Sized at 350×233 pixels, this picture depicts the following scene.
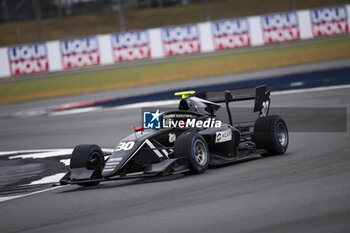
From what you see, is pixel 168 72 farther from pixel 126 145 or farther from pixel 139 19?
pixel 139 19

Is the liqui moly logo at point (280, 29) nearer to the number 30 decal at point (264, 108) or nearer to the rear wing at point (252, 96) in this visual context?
the number 30 decal at point (264, 108)

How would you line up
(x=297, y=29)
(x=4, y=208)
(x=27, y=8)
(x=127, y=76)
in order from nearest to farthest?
(x=4, y=208) < (x=127, y=76) < (x=297, y=29) < (x=27, y=8)

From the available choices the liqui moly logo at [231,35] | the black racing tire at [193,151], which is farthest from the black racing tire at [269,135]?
the liqui moly logo at [231,35]

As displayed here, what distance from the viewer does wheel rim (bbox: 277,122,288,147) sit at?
32.9 feet

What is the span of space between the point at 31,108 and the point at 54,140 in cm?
864

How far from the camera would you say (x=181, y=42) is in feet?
120

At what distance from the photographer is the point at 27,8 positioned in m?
45.6

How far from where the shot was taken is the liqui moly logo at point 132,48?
118 feet

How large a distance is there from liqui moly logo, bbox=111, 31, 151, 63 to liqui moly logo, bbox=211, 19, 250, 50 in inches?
153

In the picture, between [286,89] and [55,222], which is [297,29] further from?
[55,222]

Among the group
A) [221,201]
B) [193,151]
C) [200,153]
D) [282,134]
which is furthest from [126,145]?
[282,134]

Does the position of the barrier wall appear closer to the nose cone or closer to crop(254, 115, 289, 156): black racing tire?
crop(254, 115, 289, 156): black racing tire

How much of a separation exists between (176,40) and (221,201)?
98.7 feet

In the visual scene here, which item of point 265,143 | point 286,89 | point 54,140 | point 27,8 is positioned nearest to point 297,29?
point 286,89
